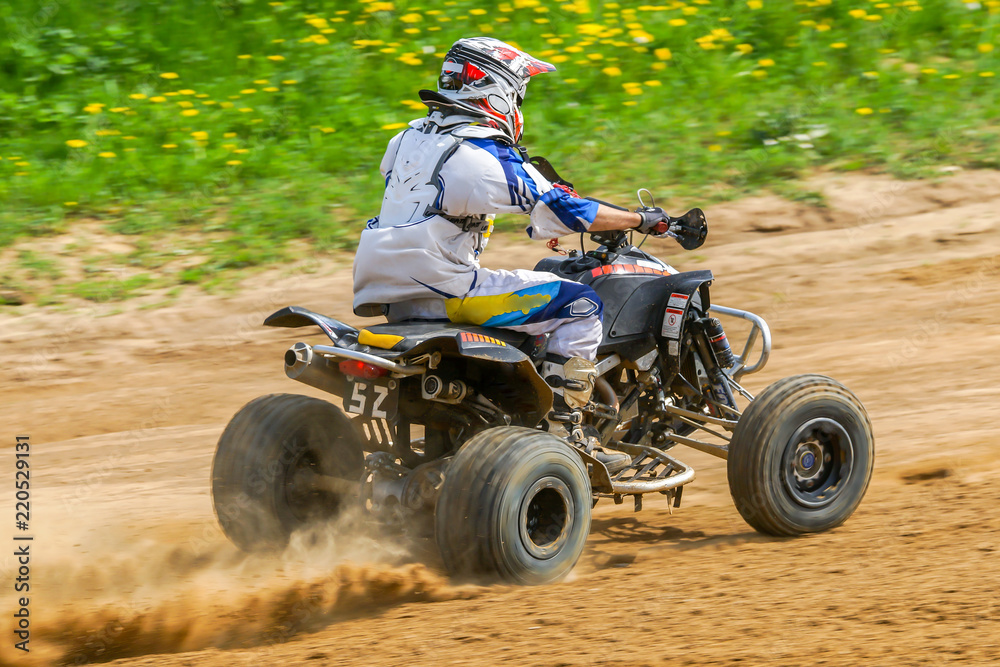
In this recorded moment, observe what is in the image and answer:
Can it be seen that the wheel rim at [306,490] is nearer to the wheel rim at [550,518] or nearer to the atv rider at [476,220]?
the atv rider at [476,220]

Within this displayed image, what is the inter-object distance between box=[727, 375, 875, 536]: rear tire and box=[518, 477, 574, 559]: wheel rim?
40.4 inches

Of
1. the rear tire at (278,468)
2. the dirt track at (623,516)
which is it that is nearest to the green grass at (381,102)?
the dirt track at (623,516)

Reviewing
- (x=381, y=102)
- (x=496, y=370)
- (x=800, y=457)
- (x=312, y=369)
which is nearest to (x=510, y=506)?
(x=496, y=370)

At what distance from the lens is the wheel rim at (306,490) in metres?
5.21

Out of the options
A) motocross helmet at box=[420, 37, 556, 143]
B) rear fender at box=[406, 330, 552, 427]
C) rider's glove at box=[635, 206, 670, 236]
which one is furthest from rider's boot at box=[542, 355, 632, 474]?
motocross helmet at box=[420, 37, 556, 143]

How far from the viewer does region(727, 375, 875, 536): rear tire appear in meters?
5.38

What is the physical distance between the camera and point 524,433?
4.75 metres

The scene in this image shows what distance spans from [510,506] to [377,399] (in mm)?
786

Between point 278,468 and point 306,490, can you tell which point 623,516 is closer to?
point 306,490

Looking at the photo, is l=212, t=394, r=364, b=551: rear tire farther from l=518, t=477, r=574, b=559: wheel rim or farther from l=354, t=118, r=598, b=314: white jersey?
l=518, t=477, r=574, b=559: wheel rim

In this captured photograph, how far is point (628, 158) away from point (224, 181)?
13.5 ft

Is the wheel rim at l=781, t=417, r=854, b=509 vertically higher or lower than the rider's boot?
lower

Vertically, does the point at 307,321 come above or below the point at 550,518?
above

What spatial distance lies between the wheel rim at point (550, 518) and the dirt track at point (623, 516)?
0.19m
